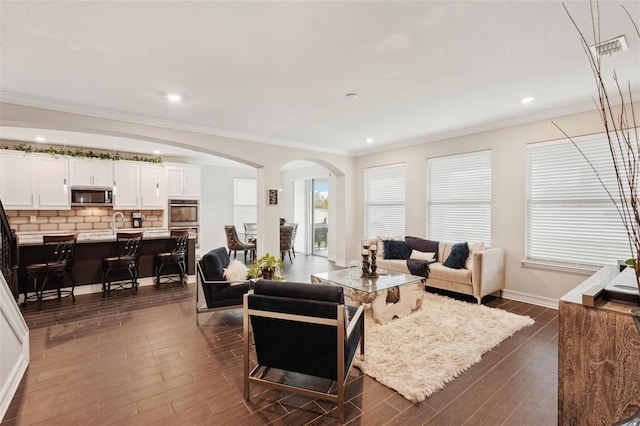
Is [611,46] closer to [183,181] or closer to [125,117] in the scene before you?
[125,117]

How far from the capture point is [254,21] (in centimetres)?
229

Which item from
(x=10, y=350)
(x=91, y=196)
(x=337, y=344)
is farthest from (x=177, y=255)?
(x=337, y=344)

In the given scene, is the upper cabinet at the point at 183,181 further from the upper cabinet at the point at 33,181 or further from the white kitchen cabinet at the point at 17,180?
the white kitchen cabinet at the point at 17,180

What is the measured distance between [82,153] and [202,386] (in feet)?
20.8

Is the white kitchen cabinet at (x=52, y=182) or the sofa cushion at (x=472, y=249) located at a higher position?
the white kitchen cabinet at (x=52, y=182)

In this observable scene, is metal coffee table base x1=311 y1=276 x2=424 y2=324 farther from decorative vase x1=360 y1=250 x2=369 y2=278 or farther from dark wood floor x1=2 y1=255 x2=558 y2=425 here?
dark wood floor x1=2 y1=255 x2=558 y2=425

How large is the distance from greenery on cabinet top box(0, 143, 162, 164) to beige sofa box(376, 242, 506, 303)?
653 centimetres

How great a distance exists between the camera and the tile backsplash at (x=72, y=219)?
6.12 metres

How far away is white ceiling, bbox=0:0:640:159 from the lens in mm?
2201

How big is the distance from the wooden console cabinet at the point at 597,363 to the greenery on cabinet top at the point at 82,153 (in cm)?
806

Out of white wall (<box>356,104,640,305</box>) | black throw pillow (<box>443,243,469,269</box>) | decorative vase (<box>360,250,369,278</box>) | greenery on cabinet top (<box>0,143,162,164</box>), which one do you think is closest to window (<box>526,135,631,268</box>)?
white wall (<box>356,104,640,305</box>)

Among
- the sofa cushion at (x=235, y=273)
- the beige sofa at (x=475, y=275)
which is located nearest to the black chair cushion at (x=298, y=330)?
the sofa cushion at (x=235, y=273)

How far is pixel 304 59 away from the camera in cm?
285

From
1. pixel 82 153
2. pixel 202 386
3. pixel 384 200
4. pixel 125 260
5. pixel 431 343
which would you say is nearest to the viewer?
pixel 202 386
